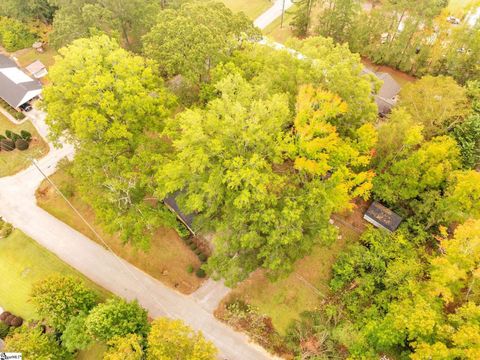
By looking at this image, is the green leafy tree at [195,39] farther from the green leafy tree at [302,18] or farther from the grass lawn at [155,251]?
the green leafy tree at [302,18]

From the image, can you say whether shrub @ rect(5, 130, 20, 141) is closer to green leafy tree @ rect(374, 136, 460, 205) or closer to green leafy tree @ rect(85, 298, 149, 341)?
green leafy tree @ rect(85, 298, 149, 341)

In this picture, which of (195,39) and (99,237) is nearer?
(195,39)

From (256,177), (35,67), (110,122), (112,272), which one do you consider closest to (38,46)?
(35,67)

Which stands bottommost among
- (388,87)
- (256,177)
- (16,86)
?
(16,86)

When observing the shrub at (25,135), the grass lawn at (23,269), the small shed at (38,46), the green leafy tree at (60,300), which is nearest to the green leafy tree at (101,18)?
the small shed at (38,46)

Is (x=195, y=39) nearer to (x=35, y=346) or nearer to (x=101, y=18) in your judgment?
(x=101, y=18)

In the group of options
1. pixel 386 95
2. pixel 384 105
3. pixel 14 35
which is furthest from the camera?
pixel 14 35

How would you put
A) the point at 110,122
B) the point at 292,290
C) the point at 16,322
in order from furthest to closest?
1. the point at 292,290
2. the point at 110,122
3. the point at 16,322

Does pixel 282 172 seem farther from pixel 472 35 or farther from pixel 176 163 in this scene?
pixel 472 35
